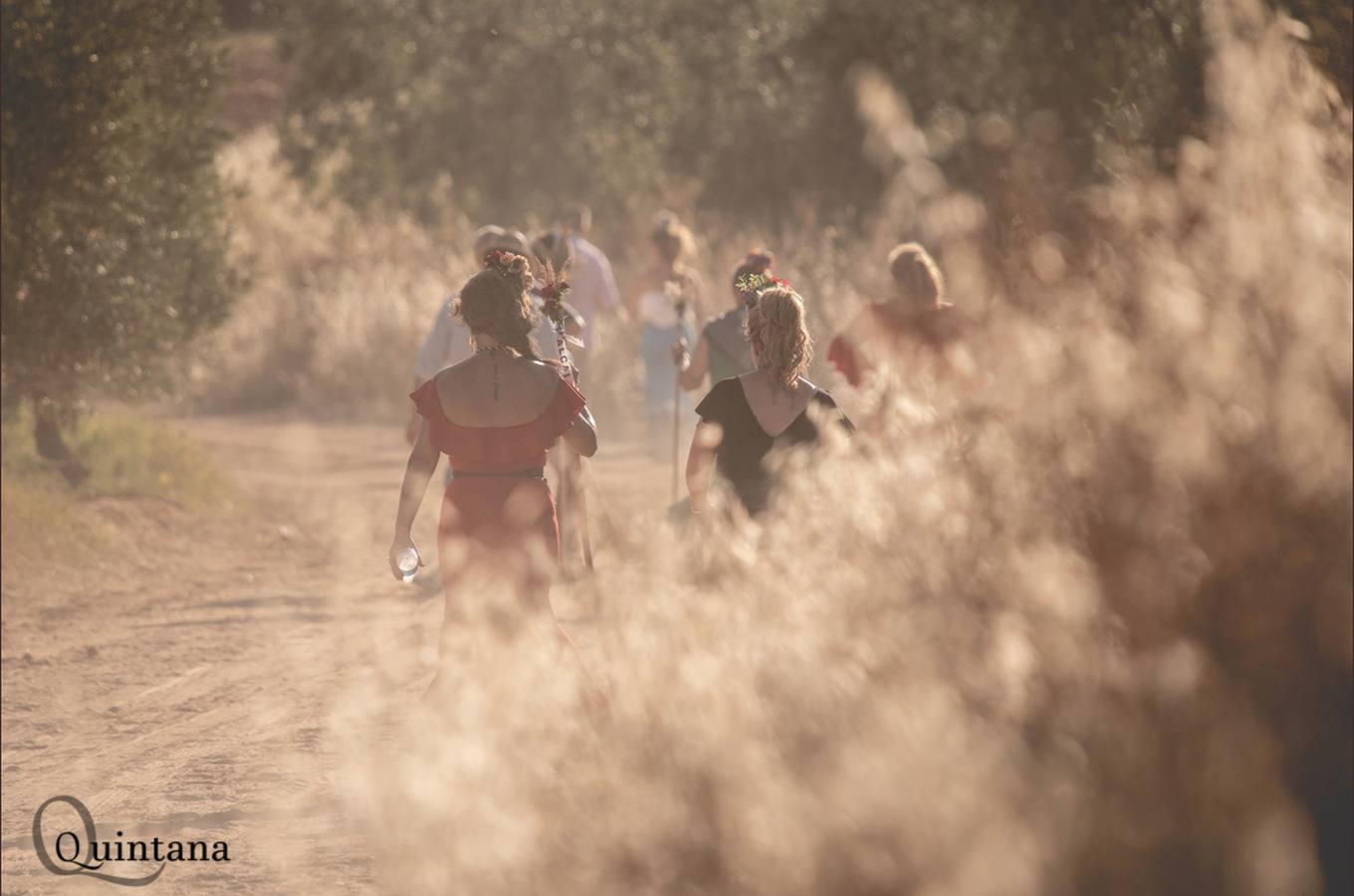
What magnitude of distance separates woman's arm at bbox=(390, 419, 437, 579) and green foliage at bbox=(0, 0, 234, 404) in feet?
22.2

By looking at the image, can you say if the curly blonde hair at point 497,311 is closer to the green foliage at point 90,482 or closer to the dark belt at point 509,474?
the dark belt at point 509,474

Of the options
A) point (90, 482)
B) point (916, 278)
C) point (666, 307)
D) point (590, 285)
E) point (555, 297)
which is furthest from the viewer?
point (90, 482)

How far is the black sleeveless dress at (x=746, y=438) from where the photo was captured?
7492 millimetres

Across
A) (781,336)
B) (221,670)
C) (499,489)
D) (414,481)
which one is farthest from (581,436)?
(221,670)

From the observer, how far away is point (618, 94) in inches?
1153

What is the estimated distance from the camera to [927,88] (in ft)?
93.7

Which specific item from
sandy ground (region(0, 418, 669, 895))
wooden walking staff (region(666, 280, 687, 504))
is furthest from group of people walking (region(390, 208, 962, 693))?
wooden walking staff (region(666, 280, 687, 504))

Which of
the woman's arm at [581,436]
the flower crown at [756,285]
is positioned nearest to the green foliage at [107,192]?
the flower crown at [756,285]

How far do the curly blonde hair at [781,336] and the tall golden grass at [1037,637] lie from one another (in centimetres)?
236

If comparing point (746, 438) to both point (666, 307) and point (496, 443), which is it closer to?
point (496, 443)

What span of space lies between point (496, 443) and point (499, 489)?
165 mm

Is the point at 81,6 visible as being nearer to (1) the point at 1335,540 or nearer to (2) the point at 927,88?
(1) the point at 1335,540

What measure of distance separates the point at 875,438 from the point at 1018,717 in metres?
1.09

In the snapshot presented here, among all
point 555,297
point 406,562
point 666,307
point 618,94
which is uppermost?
point 618,94
